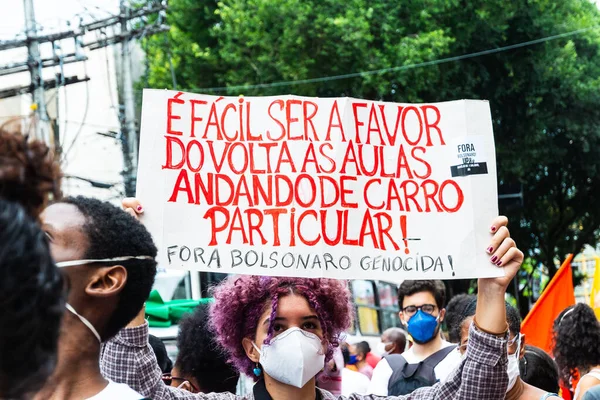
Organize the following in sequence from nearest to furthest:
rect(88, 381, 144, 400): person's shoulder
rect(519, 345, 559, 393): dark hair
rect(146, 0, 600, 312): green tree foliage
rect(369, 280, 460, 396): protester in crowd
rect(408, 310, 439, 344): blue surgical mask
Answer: rect(88, 381, 144, 400): person's shoulder < rect(519, 345, 559, 393): dark hair < rect(369, 280, 460, 396): protester in crowd < rect(408, 310, 439, 344): blue surgical mask < rect(146, 0, 600, 312): green tree foliage

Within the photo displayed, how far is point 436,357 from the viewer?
5.60 m

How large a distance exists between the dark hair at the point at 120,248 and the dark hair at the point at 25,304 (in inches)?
39.5

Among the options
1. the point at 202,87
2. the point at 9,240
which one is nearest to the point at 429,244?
the point at 9,240

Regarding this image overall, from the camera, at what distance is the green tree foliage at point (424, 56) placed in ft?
55.5

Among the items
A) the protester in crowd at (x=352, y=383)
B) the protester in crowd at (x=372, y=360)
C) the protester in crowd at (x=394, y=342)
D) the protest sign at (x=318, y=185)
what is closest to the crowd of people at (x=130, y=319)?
the protest sign at (x=318, y=185)

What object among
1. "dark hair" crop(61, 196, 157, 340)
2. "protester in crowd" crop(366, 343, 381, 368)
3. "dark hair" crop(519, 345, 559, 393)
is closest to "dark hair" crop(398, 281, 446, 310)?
"dark hair" crop(519, 345, 559, 393)

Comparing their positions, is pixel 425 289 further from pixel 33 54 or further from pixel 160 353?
pixel 33 54

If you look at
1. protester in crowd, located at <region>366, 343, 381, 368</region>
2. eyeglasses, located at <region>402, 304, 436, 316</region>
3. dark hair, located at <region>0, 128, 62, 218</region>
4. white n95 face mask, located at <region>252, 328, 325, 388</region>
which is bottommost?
protester in crowd, located at <region>366, 343, 381, 368</region>

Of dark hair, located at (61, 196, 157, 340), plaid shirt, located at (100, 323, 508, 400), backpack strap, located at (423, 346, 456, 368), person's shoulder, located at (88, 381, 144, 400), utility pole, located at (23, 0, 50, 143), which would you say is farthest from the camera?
utility pole, located at (23, 0, 50, 143)

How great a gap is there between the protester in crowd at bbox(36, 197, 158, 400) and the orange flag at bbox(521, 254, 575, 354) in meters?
4.82

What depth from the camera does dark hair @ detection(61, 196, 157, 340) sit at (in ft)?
7.48

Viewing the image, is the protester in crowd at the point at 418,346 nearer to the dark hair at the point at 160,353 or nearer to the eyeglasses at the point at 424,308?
the eyeglasses at the point at 424,308

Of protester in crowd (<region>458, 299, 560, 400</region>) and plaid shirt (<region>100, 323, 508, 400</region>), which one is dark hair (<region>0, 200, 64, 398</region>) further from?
protester in crowd (<region>458, 299, 560, 400</region>)

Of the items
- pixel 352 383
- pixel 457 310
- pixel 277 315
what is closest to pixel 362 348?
pixel 352 383
